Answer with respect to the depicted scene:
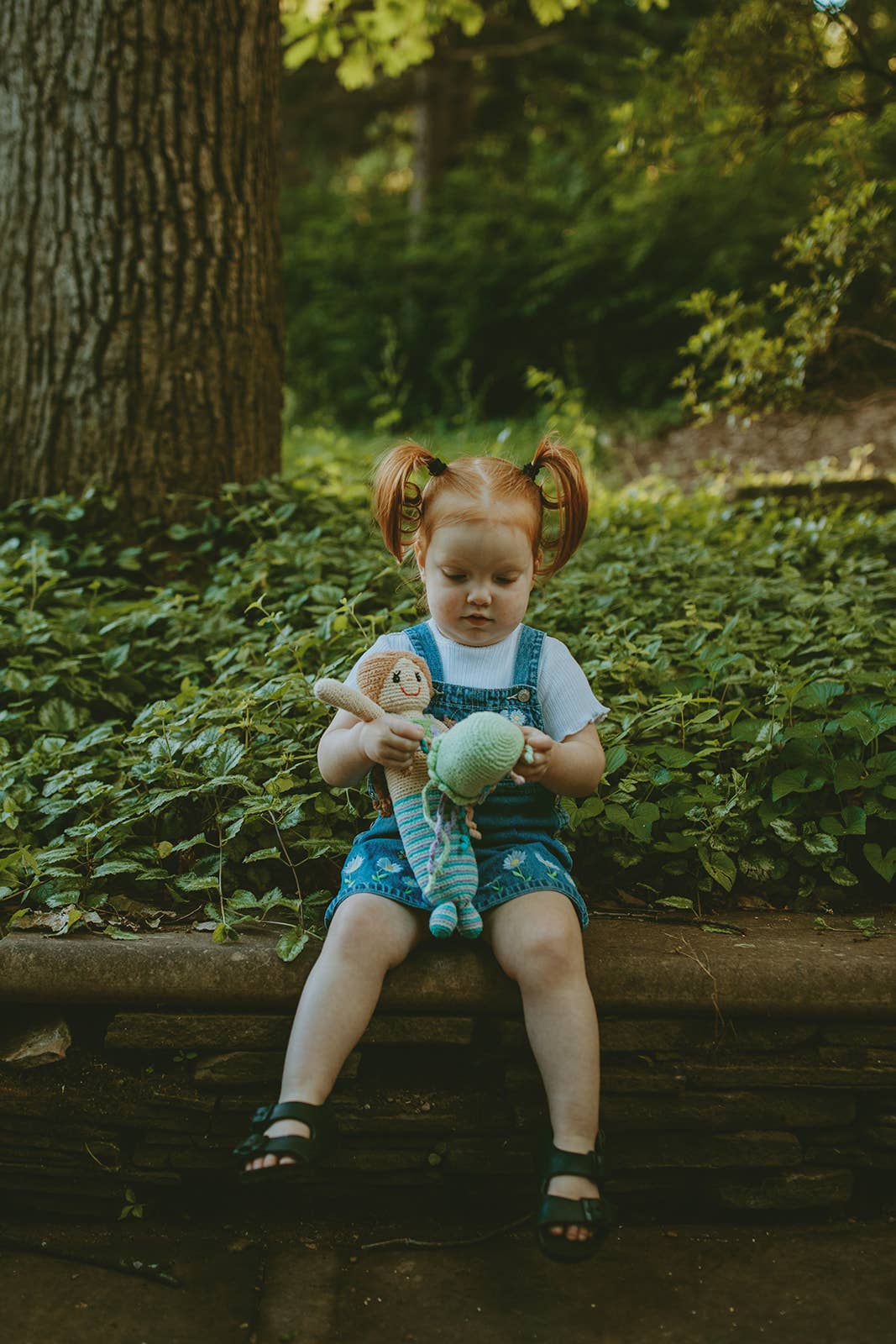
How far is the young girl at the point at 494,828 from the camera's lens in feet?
5.79

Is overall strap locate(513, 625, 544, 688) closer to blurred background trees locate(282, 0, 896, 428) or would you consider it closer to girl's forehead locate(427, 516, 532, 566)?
girl's forehead locate(427, 516, 532, 566)

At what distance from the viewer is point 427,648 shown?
217cm

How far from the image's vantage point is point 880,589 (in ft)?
11.5

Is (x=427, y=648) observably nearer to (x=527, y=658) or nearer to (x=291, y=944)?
(x=527, y=658)

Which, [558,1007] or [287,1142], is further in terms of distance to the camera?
[558,1007]

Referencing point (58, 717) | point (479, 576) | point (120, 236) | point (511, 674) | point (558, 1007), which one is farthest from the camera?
point (120, 236)

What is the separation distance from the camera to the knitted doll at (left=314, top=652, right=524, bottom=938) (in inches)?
72.6

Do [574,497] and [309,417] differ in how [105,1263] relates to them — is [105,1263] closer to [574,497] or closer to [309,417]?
[574,497]

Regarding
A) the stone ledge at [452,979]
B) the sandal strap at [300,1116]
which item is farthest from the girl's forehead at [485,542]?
the sandal strap at [300,1116]

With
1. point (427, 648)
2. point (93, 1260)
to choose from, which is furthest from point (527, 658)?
point (93, 1260)

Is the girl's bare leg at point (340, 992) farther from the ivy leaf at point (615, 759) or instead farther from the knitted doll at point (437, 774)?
the ivy leaf at point (615, 759)

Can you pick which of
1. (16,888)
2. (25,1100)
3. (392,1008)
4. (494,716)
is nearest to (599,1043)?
(392,1008)

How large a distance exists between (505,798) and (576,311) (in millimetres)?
7964

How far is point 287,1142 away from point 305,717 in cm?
113
